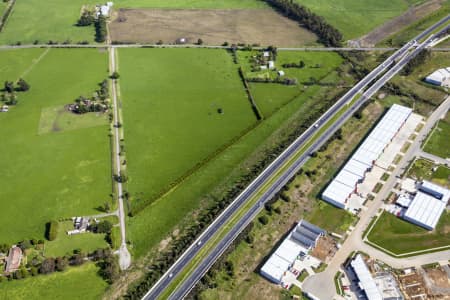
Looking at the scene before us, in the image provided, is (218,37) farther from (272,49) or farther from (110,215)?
(110,215)

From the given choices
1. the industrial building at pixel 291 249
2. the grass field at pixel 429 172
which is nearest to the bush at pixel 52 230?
the industrial building at pixel 291 249

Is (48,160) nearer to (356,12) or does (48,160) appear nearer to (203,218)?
(203,218)

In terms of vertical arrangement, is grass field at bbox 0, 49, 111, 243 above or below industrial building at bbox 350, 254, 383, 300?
above

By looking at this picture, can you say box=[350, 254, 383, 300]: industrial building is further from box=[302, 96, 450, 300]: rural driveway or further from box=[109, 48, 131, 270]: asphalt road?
box=[109, 48, 131, 270]: asphalt road

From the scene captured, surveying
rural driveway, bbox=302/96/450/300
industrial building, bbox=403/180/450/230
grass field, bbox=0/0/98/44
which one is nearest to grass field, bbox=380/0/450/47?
industrial building, bbox=403/180/450/230

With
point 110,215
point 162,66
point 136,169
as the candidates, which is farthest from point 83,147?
point 162,66

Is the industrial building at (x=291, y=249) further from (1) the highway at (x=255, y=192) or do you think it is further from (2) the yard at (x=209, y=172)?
(2) the yard at (x=209, y=172)
